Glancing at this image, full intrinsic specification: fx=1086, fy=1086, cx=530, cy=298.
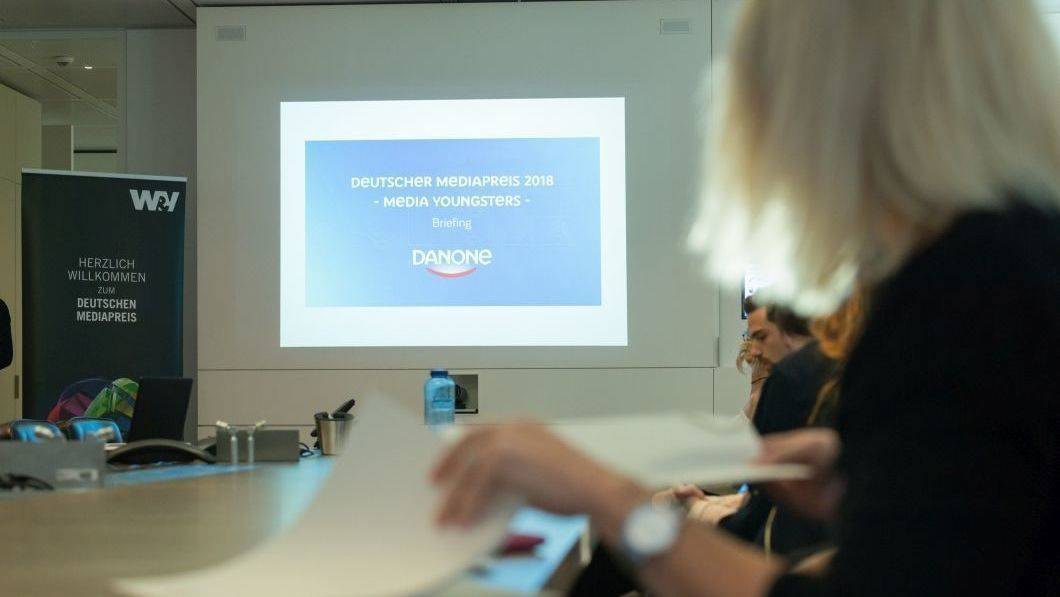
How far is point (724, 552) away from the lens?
0.72 meters

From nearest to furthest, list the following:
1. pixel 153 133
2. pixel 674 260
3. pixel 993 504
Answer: pixel 993 504, pixel 674 260, pixel 153 133

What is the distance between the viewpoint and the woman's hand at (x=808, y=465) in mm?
867

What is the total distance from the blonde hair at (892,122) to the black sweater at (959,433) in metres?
0.06

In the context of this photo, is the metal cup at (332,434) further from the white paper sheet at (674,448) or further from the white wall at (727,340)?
Answer: the white wall at (727,340)

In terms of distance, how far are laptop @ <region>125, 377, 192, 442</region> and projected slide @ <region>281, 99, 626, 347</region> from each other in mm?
3185

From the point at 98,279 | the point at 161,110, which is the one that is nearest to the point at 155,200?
the point at 98,279

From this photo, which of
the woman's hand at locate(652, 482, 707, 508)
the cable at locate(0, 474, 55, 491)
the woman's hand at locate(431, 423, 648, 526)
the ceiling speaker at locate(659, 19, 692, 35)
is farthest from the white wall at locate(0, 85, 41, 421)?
the woman's hand at locate(431, 423, 648, 526)

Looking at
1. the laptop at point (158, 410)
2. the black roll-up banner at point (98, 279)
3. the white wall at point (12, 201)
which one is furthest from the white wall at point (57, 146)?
the laptop at point (158, 410)

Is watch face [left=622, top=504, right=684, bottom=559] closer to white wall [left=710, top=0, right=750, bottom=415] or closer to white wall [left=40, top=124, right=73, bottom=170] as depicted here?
white wall [left=710, top=0, right=750, bottom=415]

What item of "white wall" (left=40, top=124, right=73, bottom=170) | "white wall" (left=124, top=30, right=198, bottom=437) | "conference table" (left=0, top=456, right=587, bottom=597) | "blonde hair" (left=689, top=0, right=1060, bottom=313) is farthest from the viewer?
"white wall" (left=40, top=124, right=73, bottom=170)

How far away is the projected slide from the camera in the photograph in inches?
252

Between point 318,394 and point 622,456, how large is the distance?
587 cm

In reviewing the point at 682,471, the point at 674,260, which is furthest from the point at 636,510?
the point at 674,260

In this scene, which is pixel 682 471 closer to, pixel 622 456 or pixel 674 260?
pixel 622 456
